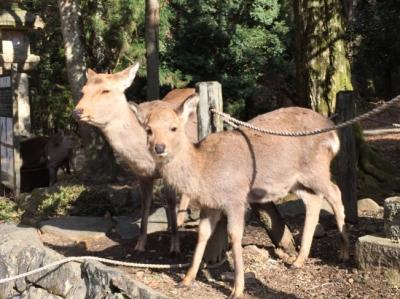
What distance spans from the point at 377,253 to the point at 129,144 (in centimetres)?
268

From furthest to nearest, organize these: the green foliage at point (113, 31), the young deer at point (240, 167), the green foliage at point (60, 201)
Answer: the green foliage at point (113, 31) → the green foliage at point (60, 201) → the young deer at point (240, 167)

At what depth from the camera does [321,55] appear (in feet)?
25.6

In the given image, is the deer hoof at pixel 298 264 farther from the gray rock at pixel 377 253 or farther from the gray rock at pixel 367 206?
the gray rock at pixel 367 206

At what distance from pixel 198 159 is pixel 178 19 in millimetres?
13097

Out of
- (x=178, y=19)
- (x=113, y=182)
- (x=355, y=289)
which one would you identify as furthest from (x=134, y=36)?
(x=355, y=289)

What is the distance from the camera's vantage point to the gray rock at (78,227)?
699 cm

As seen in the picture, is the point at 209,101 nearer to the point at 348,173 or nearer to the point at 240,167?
the point at 240,167

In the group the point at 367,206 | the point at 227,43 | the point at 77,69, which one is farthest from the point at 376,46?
the point at 367,206

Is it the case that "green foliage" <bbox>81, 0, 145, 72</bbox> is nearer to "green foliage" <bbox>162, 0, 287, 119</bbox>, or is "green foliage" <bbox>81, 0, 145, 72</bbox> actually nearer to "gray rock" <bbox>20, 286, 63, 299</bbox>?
"green foliage" <bbox>162, 0, 287, 119</bbox>

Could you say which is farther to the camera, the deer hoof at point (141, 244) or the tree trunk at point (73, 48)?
the tree trunk at point (73, 48)

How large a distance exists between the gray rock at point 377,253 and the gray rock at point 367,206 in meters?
2.26

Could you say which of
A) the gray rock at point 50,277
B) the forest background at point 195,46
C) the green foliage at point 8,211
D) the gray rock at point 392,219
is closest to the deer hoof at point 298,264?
the gray rock at point 392,219

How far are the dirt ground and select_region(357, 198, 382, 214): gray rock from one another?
0.15 m

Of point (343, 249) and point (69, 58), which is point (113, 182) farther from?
point (343, 249)
